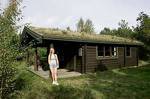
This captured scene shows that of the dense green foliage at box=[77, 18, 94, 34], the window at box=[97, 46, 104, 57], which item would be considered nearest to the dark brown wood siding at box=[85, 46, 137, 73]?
the window at box=[97, 46, 104, 57]

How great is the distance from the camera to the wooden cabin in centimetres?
1506

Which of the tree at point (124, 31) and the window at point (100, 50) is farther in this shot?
the tree at point (124, 31)

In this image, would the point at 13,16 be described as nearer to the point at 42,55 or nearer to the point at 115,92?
the point at 115,92

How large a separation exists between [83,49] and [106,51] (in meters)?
3.34

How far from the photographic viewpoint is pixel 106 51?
1917 centimetres

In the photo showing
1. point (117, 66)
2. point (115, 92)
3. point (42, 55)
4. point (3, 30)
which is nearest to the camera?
point (3, 30)

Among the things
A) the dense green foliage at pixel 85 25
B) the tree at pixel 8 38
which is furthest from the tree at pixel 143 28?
the dense green foliage at pixel 85 25

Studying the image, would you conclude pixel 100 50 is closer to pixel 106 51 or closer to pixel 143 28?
pixel 106 51

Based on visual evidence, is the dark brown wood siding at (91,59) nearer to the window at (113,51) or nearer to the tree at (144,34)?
the window at (113,51)

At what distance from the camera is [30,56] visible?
7.62m

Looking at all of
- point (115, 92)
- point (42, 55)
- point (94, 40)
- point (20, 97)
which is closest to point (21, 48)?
point (20, 97)

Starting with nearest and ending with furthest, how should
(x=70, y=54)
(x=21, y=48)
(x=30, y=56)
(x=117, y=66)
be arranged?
(x=21, y=48)
(x=30, y=56)
(x=70, y=54)
(x=117, y=66)

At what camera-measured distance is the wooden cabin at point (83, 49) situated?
593 inches

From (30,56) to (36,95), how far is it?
1.91 meters
